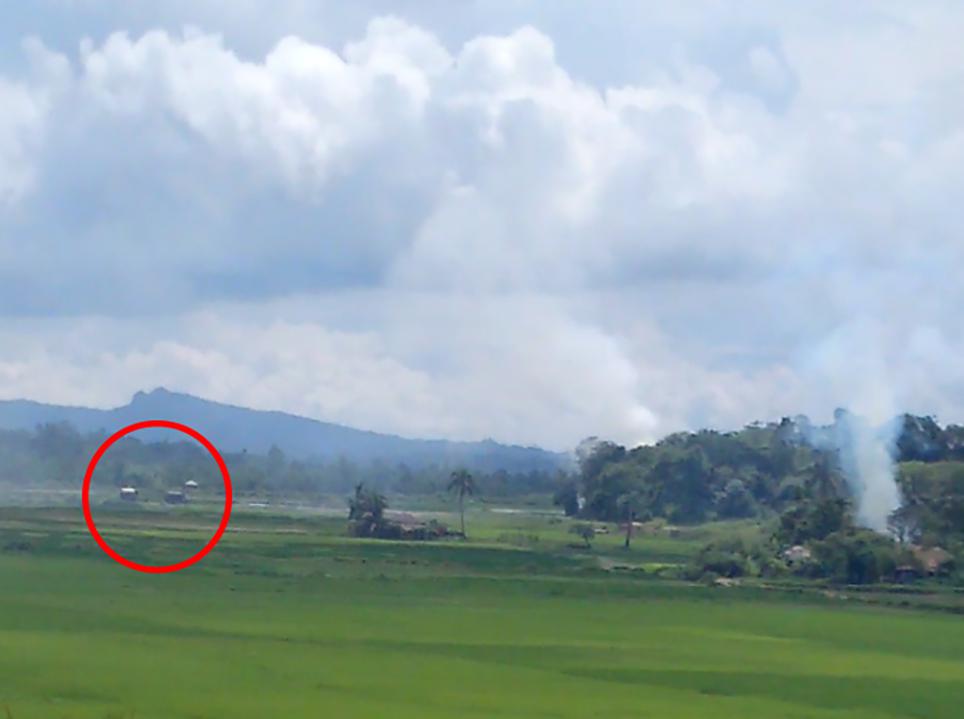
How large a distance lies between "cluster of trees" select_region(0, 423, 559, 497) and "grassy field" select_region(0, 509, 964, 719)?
8495 cm

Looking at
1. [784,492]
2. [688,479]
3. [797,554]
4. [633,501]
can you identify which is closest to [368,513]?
[633,501]

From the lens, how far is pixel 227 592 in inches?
2112

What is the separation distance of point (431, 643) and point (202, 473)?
128 m

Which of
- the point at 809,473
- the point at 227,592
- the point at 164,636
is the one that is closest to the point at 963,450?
the point at 809,473

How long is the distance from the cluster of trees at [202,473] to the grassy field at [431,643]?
8495 centimetres

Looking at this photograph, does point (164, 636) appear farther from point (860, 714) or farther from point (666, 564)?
point (666, 564)

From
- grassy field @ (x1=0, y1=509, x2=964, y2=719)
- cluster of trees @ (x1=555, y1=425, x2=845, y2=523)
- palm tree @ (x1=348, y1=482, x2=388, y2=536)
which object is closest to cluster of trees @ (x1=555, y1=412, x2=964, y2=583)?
cluster of trees @ (x1=555, y1=425, x2=845, y2=523)

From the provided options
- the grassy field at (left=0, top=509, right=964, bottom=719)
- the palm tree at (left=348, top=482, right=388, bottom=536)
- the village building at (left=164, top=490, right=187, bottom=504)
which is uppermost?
the village building at (left=164, top=490, right=187, bottom=504)

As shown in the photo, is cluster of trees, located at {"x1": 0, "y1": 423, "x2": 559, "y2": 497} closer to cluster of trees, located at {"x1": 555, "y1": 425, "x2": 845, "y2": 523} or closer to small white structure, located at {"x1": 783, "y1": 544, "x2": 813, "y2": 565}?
cluster of trees, located at {"x1": 555, "y1": 425, "x2": 845, "y2": 523}

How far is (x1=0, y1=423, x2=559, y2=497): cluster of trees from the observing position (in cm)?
15712

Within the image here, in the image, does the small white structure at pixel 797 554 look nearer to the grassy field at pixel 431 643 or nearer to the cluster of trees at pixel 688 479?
the grassy field at pixel 431 643

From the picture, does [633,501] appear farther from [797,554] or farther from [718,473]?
[797,554]

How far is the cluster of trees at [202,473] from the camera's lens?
516 ft

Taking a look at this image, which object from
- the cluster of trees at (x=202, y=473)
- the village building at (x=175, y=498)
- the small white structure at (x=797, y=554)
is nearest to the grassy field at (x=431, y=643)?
the small white structure at (x=797, y=554)
